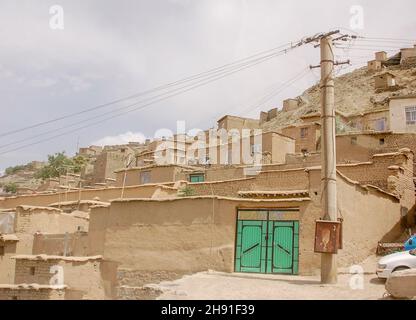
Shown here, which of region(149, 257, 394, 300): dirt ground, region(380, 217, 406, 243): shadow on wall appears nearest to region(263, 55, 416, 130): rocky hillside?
region(380, 217, 406, 243): shadow on wall

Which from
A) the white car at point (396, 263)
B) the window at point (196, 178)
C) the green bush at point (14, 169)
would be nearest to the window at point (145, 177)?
the window at point (196, 178)

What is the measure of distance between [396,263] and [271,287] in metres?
3.61

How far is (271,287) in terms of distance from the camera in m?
13.6

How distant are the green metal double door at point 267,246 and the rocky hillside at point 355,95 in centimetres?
3422

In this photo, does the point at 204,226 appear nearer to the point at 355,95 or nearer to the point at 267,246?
the point at 267,246

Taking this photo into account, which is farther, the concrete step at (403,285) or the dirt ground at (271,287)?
the dirt ground at (271,287)

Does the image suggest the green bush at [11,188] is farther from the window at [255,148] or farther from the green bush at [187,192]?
the green bush at [187,192]

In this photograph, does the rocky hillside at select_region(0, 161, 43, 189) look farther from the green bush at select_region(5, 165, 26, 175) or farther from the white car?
the white car

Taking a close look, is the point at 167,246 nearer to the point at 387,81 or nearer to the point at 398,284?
the point at 398,284

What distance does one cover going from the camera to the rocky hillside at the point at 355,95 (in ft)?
169

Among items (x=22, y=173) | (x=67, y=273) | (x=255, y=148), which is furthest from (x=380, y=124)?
(x=22, y=173)

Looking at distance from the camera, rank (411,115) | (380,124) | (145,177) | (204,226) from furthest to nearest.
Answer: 1. (380,124)
2. (411,115)
3. (145,177)
4. (204,226)

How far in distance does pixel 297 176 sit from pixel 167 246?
8.09 meters

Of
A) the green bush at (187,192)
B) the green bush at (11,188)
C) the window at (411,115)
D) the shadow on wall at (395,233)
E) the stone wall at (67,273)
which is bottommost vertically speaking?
the stone wall at (67,273)
